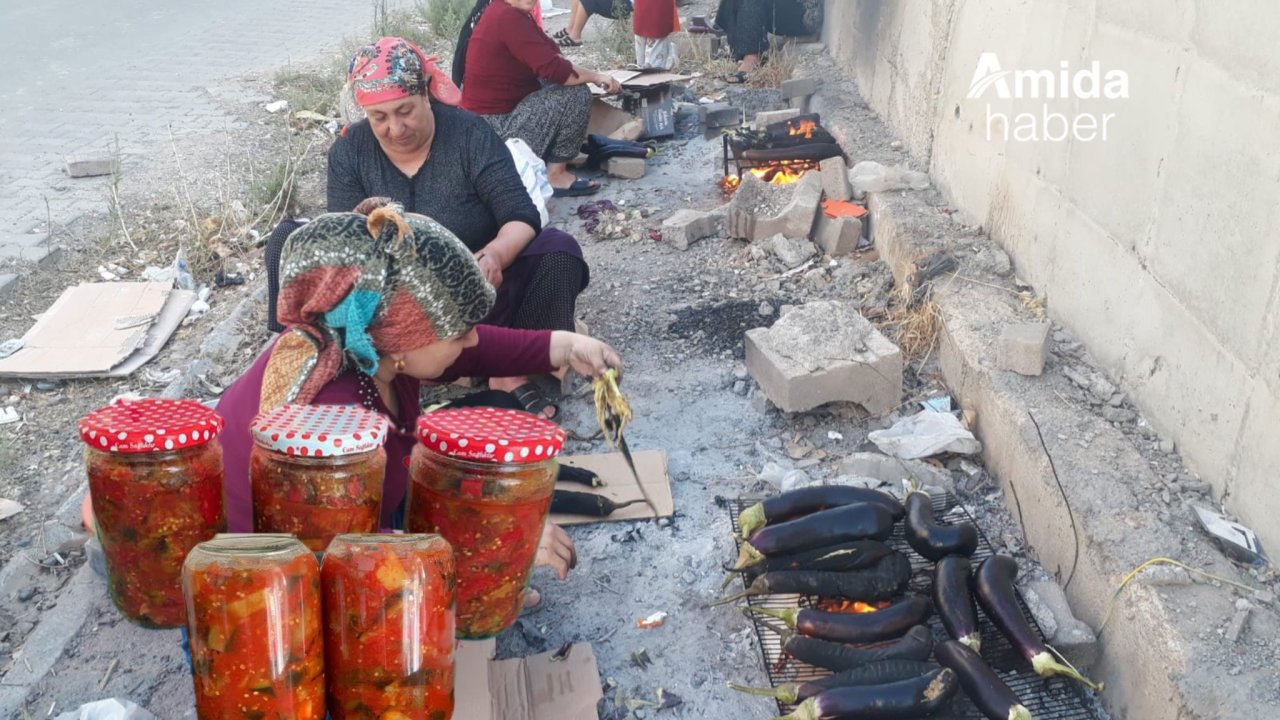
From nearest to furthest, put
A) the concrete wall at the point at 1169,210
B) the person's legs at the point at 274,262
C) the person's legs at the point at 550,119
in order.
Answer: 1. the concrete wall at the point at 1169,210
2. the person's legs at the point at 274,262
3. the person's legs at the point at 550,119

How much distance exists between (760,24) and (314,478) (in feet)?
29.2

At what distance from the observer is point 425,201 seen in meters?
4.49

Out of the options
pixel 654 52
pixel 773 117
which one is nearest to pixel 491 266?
pixel 773 117

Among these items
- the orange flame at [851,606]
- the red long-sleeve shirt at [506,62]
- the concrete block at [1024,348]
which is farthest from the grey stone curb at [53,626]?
the red long-sleeve shirt at [506,62]

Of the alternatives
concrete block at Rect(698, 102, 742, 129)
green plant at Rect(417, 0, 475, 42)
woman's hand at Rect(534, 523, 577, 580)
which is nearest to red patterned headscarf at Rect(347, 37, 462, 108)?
woman's hand at Rect(534, 523, 577, 580)

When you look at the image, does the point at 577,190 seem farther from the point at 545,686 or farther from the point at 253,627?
the point at 253,627

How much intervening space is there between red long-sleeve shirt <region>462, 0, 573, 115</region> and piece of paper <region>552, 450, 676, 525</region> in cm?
366

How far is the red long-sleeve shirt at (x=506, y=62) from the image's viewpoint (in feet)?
21.9

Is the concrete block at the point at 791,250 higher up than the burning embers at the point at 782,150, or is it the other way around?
the burning embers at the point at 782,150

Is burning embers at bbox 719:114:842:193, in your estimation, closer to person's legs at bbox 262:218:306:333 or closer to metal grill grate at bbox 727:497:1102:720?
person's legs at bbox 262:218:306:333

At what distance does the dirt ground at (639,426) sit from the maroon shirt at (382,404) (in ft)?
2.79

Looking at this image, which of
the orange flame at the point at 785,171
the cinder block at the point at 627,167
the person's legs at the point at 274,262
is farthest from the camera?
the cinder block at the point at 627,167

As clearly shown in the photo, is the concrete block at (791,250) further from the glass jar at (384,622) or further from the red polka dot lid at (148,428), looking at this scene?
the glass jar at (384,622)

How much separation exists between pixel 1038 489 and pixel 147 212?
579 cm
